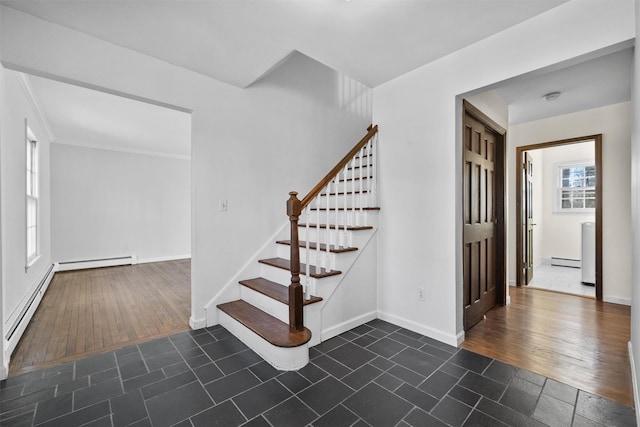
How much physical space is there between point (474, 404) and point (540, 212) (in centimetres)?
603

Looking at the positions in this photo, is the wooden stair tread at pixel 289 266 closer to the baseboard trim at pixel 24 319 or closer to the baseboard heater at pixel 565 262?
the baseboard trim at pixel 24 319

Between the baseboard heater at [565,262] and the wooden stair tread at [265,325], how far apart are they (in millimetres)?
6320

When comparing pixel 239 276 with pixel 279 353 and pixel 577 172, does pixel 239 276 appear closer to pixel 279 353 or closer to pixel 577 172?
pixel 279 353

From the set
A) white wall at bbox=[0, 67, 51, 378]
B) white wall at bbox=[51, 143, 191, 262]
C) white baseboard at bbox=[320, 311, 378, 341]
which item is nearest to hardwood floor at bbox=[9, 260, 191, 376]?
white wall at bbox=[0, 67, 51, 378]

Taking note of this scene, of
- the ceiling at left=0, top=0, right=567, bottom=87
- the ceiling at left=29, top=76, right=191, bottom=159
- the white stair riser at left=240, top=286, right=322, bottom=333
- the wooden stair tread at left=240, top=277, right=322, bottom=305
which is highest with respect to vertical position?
Result: the ceiling at left=29, top=76, right=191, bottom=159

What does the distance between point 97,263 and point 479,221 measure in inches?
273

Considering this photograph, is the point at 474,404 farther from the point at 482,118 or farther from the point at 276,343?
the point at 482,118

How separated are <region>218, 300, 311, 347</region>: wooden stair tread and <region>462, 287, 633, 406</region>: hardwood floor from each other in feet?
4.84

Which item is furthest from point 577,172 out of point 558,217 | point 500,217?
point 500,217

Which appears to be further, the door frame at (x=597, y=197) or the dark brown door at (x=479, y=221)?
the door frame at (x=597, y=197)

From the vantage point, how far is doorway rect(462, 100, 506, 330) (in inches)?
107

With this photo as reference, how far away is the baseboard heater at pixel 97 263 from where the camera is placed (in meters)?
5.43

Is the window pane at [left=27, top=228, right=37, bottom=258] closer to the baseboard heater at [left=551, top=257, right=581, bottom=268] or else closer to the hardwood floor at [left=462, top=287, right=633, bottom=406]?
the hardwood floor at [left=462, top=287, right=633, bottom=406]

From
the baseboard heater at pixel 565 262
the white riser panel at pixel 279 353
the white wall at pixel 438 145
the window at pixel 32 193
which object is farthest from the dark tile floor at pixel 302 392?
the baseboard heater at pixel 565 262
